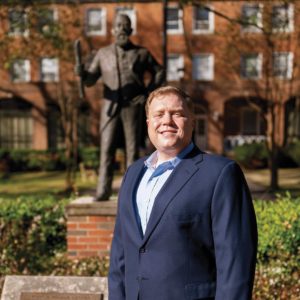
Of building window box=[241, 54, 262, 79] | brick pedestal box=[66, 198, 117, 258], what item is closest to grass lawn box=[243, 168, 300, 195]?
building window box=[241, 54, 262, 79]

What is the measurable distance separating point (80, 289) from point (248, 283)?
167 cm

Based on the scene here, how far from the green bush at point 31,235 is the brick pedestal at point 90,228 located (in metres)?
0.35

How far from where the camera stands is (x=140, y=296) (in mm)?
2365

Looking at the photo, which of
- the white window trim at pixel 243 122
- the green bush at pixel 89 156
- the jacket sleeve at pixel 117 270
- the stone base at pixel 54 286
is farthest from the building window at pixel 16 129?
the jacket sleeve at pixel 117 270

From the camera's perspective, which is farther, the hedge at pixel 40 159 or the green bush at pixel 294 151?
the hedge at pixel 40 159

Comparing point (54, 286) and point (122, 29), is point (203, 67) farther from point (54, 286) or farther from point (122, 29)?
point (54, 286)

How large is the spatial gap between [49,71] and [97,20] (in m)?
3.91

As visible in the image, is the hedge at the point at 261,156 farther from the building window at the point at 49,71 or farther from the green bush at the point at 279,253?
the green bush at the point at 279,253

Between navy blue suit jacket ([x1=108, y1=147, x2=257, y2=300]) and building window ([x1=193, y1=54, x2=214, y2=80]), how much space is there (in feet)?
72.7

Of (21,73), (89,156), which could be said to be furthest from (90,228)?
(21,73)

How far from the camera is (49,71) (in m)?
23.9

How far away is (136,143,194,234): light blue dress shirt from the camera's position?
2.36 m

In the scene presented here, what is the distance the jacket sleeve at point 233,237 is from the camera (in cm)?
212

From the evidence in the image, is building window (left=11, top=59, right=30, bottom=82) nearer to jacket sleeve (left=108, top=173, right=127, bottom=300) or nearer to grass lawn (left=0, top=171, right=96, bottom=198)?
grass lawn (left=0, top=171, right=96, bottom=198)
